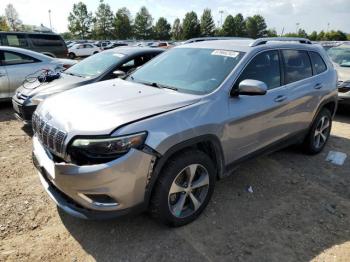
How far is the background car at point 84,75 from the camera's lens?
5602mm

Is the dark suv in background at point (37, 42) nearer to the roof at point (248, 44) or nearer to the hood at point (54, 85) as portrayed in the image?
the hood at point (54, 85)

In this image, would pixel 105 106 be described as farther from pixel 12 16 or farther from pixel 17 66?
pixel 12 16

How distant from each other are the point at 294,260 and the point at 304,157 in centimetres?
264

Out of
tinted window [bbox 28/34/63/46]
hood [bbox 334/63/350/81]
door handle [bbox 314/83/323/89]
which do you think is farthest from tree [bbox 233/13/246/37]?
door handle [bbox 314/83/323/89]

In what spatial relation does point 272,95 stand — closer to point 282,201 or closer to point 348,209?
point 282,201

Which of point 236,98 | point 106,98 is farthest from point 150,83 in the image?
point 236,98

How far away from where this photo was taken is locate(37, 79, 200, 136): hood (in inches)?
109

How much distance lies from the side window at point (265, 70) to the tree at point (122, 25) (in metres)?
82.6

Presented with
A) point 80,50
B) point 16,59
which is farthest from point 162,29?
point 16,59

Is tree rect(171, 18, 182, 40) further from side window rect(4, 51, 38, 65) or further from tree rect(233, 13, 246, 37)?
Result: side window rect(4, 51, 38, 65)

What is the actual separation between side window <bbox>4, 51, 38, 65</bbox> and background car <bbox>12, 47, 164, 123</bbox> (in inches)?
73.9

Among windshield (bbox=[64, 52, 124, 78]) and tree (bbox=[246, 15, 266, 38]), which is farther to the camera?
tree (bbox=[246, 15, 266, 38])

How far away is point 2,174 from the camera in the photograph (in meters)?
4.34

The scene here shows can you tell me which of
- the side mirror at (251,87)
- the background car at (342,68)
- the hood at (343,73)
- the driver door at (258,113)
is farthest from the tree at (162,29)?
the side mirror at (251,87)
